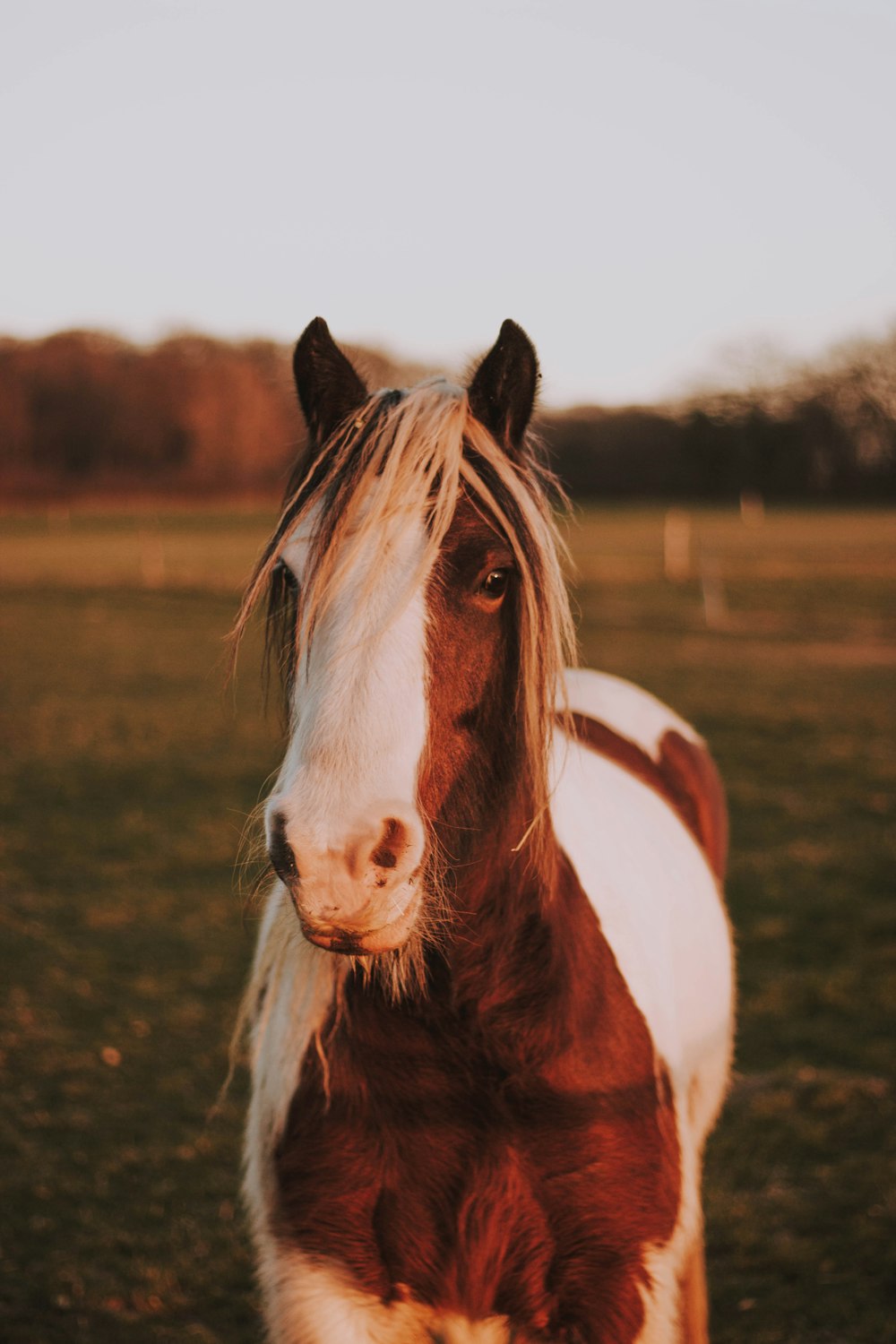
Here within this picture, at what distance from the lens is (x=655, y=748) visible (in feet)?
11.4

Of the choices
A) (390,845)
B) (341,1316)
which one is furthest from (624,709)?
(390,845)

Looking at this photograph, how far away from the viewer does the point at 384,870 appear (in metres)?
1.39

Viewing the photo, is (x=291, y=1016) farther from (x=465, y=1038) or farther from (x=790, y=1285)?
(x=790, y=1285)

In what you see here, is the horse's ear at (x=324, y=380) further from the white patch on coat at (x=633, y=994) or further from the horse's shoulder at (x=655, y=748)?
the horse's shoulder at (x=655, y=748)

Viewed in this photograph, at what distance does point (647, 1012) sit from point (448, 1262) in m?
0.62

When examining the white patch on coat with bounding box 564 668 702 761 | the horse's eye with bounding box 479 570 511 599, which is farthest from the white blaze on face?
the white patch on coat with bounding box 564 668 702 761

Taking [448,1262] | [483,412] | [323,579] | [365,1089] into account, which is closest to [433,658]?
[323,579]

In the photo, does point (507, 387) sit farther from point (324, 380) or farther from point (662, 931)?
point (662, 931)

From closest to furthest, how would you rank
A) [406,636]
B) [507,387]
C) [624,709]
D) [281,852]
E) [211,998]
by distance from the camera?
1. [281,852]
2. [406,636]
3. [507,387]
4. [624,709]
5. [211,998]

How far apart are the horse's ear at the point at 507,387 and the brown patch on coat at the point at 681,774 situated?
44.2 inches

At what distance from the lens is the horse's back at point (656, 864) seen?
216 centimetres

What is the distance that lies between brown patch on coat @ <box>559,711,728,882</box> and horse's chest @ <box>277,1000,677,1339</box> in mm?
1144

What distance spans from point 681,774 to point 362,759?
91.7 inches

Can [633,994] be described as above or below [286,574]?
below
